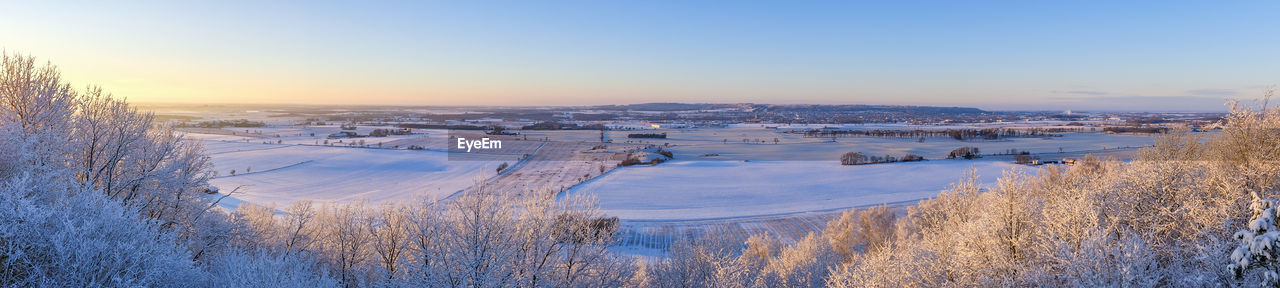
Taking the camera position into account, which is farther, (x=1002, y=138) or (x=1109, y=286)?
(x=1002, y=138)

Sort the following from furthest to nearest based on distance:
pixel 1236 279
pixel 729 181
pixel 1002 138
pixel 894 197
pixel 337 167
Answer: pixel 1002 138
pixel 337 167
pixel 729 181
pixel 894 197
pixel 1236 279

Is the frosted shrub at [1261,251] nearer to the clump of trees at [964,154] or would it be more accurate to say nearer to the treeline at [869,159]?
the treeline at [869,159]

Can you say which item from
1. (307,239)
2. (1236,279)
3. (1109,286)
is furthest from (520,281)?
(1236,279)

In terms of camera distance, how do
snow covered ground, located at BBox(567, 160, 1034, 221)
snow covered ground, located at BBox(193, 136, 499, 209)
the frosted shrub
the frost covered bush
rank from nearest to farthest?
1. the frost covered bush
2. the frosted shrub
3. snow covered ground, located at BBox(567, 160, 1034, 221)
4. snow covered ground, located at BBox(193, 136, 499, 209)

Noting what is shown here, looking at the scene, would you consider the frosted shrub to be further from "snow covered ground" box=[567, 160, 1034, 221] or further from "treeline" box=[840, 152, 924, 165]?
"treeline" box=[840, 152, 924, 165]

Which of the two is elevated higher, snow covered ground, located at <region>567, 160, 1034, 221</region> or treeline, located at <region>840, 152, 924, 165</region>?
treeline, located at <region>840, 152, 924, 165</region>

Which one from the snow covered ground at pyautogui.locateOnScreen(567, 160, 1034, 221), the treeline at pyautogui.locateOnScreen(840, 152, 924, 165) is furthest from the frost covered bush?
the treeline at pyautogui.locateOnScreen(840, 152, 924, 165)

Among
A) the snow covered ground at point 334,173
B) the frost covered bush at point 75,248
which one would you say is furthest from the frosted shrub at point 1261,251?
the snow covered ground at point 334,173

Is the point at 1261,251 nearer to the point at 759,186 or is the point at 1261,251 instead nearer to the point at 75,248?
the point at 75,248

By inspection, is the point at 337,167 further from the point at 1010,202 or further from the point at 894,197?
the point at 1010,202
